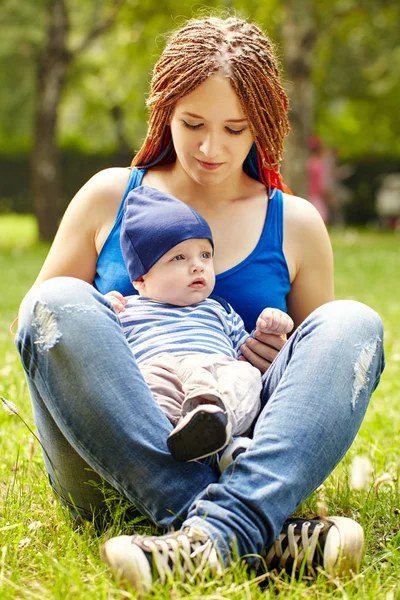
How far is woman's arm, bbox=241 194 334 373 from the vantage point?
3.00 metres

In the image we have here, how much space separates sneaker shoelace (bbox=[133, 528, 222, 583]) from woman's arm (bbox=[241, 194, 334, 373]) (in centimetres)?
113

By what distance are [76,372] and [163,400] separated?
278 mm

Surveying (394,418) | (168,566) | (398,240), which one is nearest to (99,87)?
(398,240)

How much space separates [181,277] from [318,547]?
35.3 inches

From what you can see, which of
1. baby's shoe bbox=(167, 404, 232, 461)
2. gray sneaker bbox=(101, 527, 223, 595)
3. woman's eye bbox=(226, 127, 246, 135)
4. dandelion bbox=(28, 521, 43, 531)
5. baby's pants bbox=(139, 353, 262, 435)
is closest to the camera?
gray sneaker bbox=(101, 527, 223, 595)

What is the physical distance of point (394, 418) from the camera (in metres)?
4.13

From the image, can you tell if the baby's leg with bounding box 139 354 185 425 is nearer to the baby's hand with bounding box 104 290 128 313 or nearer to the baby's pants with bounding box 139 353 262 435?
the baby's pants with bounding box 139 353 262 435

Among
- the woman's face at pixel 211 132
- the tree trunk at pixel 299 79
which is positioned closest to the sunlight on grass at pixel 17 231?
the tree trunk at pixel 299 79

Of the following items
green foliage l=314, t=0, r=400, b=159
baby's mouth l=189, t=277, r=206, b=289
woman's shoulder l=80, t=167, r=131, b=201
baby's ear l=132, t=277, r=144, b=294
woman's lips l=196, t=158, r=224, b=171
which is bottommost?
baby's ear l=132, t=277, r=144, b=294

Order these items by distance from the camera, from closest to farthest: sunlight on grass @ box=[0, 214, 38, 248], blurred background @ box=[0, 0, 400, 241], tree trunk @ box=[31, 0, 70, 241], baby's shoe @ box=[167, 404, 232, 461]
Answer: baby's shoe @ box=[167, 404, 232, 461]
blurred background @ box=[0, 0, 400, 241]
tree trunk @ box=[31, 0, 70, 241]
sunlight on grass @ box=[0, 214, 38, 248]

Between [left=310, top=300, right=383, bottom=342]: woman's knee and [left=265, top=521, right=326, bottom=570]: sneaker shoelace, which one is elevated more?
[left=310, top=300, right=383, bottom=342]: woman's knee

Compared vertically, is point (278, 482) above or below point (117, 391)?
below

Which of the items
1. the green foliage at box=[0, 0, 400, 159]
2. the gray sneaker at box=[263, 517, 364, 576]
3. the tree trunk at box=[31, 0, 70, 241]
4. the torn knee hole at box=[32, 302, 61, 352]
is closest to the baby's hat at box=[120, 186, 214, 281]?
the torn knee hole at box=[32, 302, 61, 352]

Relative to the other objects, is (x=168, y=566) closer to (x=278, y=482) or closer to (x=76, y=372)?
(x=278, y=482)
